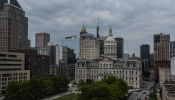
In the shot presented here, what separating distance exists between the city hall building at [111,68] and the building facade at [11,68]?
49089mm

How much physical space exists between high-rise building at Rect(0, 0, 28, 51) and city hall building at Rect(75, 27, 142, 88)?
7808cm

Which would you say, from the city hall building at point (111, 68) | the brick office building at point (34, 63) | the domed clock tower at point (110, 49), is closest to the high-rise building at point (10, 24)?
the brick office building at point (34, 63)

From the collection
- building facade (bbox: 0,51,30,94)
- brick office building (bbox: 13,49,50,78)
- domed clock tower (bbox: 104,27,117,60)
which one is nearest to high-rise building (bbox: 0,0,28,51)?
brick office building (bbox: 13,49,50,78)

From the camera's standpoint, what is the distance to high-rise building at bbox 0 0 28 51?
582 feet

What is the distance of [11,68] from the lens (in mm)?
109625

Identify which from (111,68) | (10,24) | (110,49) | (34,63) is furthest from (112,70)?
(10,24)

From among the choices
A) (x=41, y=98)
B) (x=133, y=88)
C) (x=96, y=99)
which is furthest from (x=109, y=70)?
(x=96, y=99)

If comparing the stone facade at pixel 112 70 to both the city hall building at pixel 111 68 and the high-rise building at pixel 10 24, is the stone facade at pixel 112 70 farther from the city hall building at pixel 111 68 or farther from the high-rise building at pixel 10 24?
the high-rise building at pixel 10 24

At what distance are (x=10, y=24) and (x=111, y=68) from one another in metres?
111

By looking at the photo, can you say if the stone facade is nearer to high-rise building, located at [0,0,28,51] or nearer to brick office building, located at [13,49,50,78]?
brick office building, located at [13,49,50,78]

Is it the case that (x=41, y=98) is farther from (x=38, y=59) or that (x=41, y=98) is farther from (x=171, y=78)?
(x=171, y=78)

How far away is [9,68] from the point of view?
108000mm

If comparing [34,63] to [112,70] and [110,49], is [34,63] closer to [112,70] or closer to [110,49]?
[112,70]

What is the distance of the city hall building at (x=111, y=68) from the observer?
132500 mm
